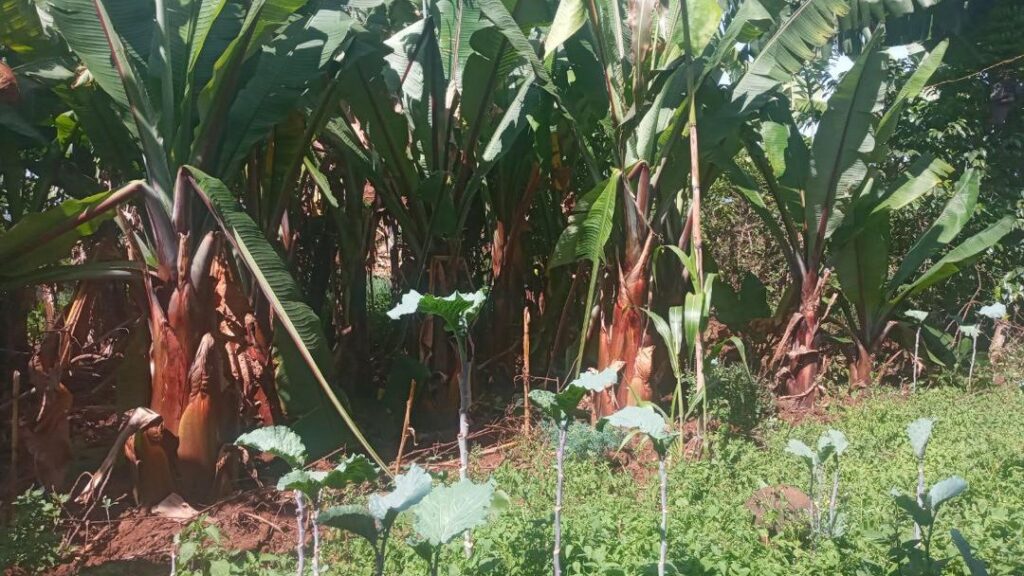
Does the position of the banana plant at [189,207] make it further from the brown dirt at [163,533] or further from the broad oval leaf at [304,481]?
the broad oval leaf at [304,481]

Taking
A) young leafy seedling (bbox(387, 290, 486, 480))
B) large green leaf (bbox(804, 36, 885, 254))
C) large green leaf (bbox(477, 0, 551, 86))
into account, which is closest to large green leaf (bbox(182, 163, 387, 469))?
young leafy seedling (bbox(387, 290, 486, 480))

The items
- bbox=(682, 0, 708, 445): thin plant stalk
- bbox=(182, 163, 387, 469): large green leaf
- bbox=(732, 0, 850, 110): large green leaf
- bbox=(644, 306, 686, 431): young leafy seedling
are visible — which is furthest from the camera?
bbox=(732, 0, 850, 110): large green leaf

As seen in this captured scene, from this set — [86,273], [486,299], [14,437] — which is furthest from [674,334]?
[14,437]

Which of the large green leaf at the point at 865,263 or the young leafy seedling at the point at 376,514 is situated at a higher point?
the young leafy seedling at the point at 376,514

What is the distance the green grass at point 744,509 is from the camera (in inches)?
105

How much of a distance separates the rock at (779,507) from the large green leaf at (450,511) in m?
1.55

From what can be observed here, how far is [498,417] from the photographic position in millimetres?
5191

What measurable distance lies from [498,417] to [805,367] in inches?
84.5

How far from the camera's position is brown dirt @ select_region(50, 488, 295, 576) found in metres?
3.07

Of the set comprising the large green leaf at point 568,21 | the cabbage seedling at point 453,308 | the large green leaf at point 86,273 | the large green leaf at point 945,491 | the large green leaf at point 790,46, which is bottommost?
the large green leaf at point 945,491

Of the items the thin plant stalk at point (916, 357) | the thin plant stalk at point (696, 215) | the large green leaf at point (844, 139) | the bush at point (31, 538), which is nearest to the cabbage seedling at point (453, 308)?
the bush at point (31, 538)

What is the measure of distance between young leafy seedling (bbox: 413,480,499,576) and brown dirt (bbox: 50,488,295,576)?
141 centimetres

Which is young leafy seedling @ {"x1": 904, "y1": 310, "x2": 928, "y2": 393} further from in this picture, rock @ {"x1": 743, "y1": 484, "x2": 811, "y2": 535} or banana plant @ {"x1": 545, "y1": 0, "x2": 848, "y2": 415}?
rock @ {"x1": 743, "y1": 484, "x2": 811, "y2": 535}

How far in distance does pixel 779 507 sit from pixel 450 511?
72.5 inches
